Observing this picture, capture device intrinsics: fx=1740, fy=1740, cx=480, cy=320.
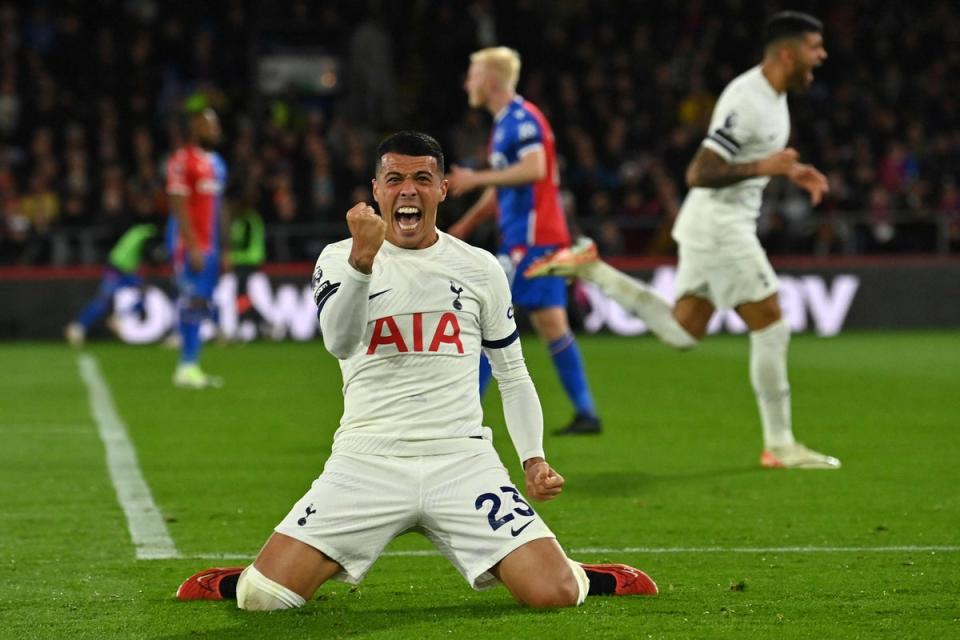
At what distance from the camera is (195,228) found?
43.5 feet

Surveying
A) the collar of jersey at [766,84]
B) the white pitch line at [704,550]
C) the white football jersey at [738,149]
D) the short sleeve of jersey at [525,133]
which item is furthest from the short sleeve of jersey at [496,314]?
the short sleeve of jersey at [525,133]

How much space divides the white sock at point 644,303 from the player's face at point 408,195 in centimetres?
365

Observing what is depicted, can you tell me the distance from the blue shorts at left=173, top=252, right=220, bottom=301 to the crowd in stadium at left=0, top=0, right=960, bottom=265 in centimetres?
667

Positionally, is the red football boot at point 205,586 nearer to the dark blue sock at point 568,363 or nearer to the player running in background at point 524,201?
the player running in background at point 524,201

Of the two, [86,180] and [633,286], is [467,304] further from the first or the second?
[86,180]

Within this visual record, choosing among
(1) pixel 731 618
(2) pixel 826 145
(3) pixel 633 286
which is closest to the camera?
(1) pixel 731 618

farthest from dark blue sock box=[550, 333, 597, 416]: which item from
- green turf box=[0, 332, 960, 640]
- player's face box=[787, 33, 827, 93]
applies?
player's face box=[787, 33, 827, 93]

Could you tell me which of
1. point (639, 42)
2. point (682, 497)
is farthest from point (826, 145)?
point (682, 497)

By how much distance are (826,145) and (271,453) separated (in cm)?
1531

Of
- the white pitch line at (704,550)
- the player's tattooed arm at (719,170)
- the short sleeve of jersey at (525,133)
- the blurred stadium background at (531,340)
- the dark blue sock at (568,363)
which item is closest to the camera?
the blurred stadium background at (531,340)

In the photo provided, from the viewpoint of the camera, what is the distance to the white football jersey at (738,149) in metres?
8.22

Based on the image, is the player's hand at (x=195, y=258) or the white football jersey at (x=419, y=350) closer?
the white football jersey at (x=419, y=350)

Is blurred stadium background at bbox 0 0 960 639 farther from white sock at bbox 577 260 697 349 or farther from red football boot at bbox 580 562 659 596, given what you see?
white sock at bbox 577 260 697 349

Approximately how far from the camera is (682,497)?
294 inches
